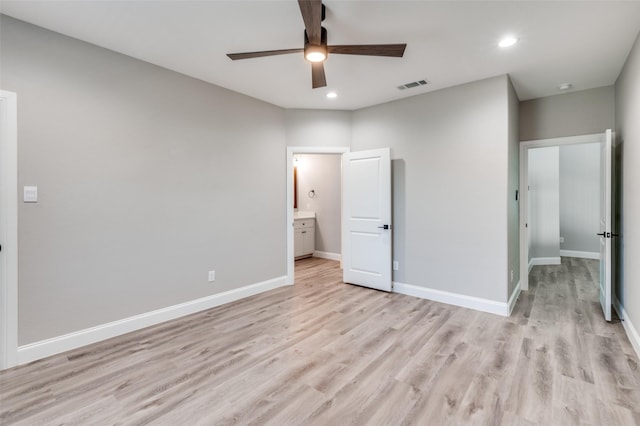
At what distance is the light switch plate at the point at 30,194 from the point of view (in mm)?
2520

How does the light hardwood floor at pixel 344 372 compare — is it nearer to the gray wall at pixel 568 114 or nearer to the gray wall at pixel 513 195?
the gray wall at pixel 513 195

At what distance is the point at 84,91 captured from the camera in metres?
2.82

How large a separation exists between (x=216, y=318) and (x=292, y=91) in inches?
115

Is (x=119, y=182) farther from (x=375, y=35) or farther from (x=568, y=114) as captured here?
(x=568, y=114)

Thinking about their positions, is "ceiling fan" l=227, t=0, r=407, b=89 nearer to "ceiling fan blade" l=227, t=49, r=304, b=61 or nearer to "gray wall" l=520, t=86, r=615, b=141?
"ceiling fan blade" l=227, t=49, r=304, b=61

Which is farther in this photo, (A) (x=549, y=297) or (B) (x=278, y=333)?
(A) (x=549, y=297)

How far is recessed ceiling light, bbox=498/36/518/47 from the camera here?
2.71 m

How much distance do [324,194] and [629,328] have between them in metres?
5.22

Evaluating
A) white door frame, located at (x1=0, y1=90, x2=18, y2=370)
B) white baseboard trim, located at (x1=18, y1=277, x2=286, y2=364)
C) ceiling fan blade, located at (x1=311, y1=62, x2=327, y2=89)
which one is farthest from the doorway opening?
white door frame, located at (x1=0, y1=90, x2=18, y2=370)

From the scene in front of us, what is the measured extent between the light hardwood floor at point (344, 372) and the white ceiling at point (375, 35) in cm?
274

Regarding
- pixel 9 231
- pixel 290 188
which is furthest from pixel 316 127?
pixel 9 231

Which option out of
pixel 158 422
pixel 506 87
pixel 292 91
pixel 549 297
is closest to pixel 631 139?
pixel 506 87

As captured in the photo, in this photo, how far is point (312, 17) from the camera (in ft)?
6.52

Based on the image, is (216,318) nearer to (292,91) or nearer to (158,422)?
(158,422)
